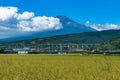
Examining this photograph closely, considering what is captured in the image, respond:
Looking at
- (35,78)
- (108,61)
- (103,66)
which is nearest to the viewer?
(35,78)

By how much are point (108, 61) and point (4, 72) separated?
467 centimetres

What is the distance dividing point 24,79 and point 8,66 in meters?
5.27

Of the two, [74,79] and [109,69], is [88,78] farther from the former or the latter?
[109,69]

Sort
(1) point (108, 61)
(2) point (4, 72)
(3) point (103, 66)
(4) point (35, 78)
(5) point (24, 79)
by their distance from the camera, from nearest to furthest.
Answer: (5) point (24, 79)
(4) point (35, 78)
(2) point (4, 72)
(3) point (103, 66)
(1) point (108, 61)

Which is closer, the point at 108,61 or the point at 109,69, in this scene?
the point at 109,69

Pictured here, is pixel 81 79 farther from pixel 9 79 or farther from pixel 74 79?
pixel 9 79

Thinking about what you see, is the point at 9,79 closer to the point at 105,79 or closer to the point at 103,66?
the point at 105,79

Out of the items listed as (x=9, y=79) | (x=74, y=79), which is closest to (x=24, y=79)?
(x=9, y=79)

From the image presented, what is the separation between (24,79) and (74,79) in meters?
1.88

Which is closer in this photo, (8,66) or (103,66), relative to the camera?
(103,66)

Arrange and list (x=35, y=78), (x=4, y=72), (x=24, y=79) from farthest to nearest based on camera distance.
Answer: (x=4, y=72)
(x=35, y=78)
(x=24, y=79)

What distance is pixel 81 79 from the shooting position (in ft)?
42.9

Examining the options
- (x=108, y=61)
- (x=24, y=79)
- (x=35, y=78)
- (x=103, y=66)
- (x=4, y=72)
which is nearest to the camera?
(x=24, y=79)

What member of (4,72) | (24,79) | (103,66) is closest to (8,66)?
(4,72)
